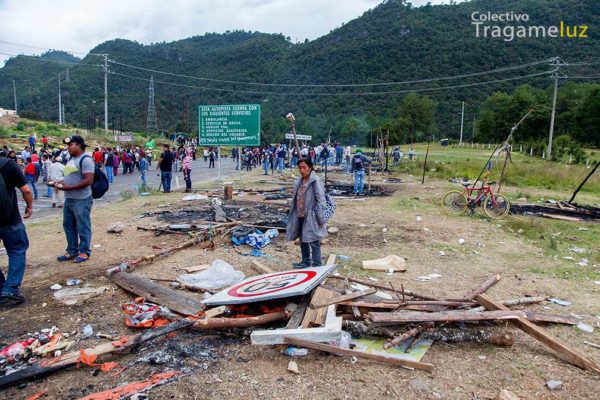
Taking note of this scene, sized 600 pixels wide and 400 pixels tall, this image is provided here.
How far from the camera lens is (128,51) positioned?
105m

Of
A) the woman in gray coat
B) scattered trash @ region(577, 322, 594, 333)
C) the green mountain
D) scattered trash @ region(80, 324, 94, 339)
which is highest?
the green mountain

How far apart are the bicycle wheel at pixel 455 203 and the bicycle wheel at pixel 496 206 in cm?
60

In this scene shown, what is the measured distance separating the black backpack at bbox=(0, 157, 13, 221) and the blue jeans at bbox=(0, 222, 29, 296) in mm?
147

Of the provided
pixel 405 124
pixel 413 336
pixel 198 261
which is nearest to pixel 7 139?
pixel 198 261

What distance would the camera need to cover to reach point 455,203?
11.7m

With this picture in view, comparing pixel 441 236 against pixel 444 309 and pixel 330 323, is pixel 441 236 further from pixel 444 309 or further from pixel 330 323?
pixel 330 323

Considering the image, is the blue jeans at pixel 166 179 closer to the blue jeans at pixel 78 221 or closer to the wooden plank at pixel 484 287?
the blue jeans at pixel 78 221

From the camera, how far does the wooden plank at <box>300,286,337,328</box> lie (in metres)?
3.86

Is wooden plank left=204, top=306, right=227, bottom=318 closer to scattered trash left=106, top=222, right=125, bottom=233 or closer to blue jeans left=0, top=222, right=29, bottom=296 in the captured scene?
blue jeans left=0, top=222, right=29, bottom=296

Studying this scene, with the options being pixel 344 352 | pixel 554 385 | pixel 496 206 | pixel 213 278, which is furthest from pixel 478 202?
pixel 344 352

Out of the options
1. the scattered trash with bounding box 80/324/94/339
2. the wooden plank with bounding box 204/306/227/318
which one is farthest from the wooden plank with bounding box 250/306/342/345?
the scattered trash with bounding box 80/324/94/339

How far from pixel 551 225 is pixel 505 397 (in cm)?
866

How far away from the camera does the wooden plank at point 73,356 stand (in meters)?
3.19

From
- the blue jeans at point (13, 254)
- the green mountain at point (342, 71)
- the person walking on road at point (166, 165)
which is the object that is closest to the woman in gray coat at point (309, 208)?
the blue jeans at point (13, 254)
